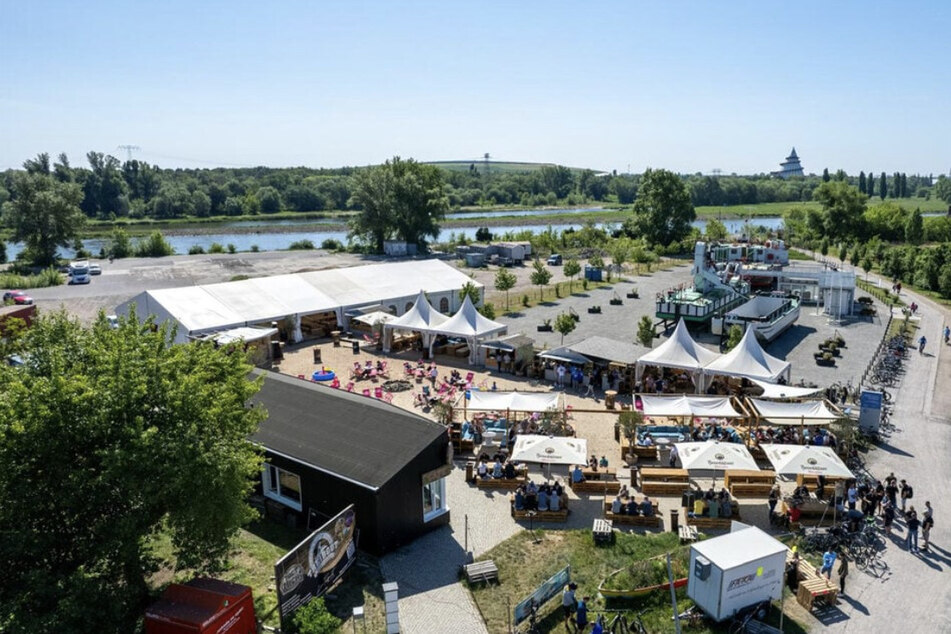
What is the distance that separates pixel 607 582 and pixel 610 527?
1.94m

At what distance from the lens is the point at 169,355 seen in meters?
11.9

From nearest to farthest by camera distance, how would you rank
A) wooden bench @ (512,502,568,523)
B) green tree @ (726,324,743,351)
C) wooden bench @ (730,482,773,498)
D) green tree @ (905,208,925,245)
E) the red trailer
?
the red trailer
wooden bench @ (512,502,568,523)
wooden bench @ (730,482,773,498)
green tree @ (726,324,743,351)
green tree @ (905,208,925,245)

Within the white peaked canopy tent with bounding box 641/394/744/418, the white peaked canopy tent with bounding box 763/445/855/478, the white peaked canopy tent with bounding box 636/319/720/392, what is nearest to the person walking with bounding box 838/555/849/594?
the white peaked canopy tent with bounding box 763/445/855/478

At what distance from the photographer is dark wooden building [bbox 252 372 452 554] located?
1356 centimetres

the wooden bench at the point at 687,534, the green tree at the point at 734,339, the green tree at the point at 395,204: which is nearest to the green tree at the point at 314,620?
the wooden bench at the point at 687,534

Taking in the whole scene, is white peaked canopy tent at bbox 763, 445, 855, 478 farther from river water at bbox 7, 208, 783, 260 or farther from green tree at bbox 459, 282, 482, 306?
river water at bbox 7, 208, 783, 260

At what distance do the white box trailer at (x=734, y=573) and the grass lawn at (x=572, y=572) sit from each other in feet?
1.42

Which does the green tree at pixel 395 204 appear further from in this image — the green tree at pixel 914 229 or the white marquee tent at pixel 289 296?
the green tree at pixel 914 229

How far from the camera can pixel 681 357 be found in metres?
23.4

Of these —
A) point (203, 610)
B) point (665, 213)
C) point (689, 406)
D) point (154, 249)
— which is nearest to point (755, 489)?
point (689, 406)

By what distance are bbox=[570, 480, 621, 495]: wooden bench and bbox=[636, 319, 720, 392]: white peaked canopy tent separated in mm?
7583

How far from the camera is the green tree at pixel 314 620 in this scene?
10898 mm

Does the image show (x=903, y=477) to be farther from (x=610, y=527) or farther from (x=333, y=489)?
(x=333, y=489)

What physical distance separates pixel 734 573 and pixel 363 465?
24.0 ft
